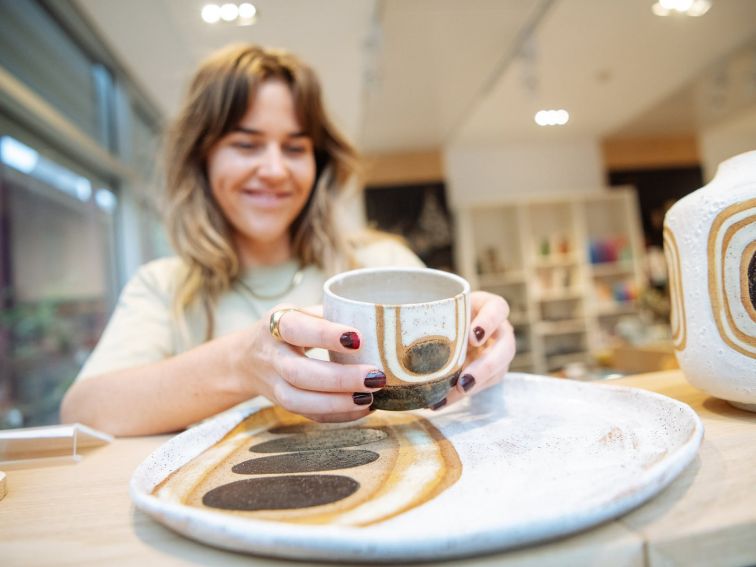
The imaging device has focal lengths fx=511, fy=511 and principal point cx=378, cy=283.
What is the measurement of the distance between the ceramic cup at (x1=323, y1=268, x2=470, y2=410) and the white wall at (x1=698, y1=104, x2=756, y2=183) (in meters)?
0.31

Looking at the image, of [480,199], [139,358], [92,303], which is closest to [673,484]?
[139,358]

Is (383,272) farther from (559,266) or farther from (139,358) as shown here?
(559,266)

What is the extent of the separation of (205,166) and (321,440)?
0.82 meters

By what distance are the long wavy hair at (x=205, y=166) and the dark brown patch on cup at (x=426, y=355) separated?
2.18ft

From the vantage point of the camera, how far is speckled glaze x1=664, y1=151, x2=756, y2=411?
1.37 ft

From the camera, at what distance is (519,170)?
466 cm

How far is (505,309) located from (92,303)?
2617 mm

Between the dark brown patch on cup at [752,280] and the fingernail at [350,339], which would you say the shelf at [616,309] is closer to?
the dark brown patch on cup at [752,280]

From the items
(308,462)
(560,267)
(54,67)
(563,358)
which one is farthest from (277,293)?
(560,267)

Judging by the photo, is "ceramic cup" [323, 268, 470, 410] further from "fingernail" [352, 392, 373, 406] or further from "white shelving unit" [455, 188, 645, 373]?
"white shelving unit" [455, 188, 645, 373]

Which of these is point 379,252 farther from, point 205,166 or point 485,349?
point 485,349

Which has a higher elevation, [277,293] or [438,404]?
[277,293]

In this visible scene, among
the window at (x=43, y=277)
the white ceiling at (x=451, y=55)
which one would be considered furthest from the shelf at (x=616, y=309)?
the window at (x=43, y=277)

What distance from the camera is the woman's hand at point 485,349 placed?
0.53 m
